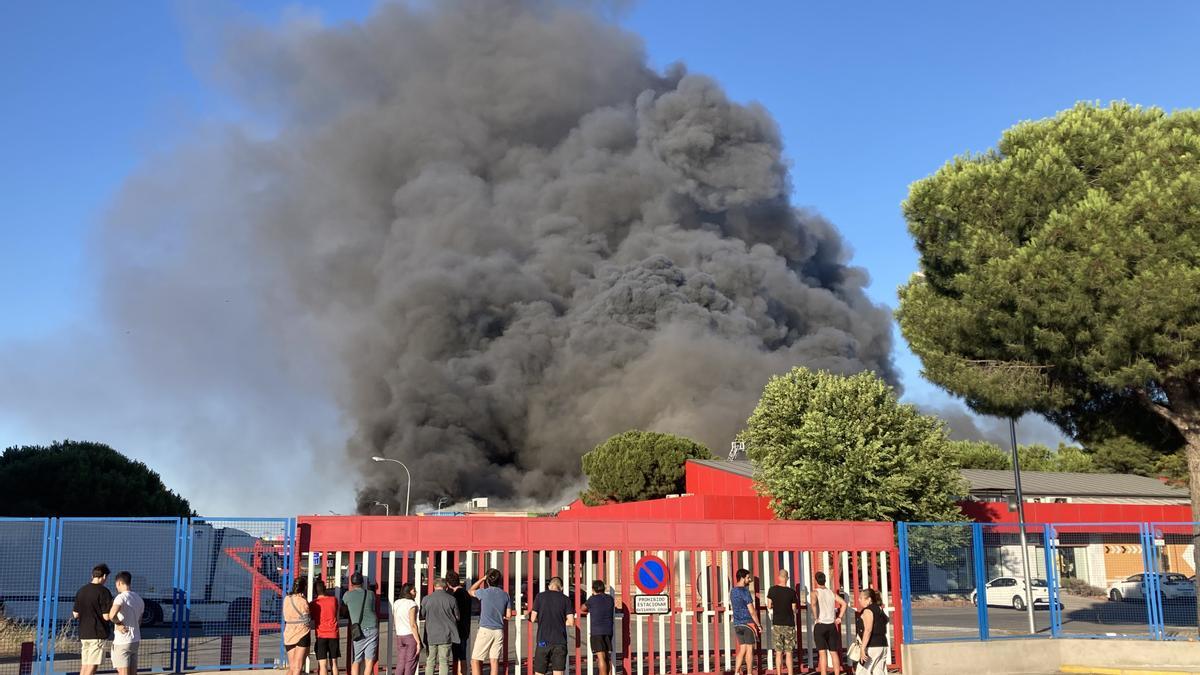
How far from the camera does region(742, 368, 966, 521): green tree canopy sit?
29.8m

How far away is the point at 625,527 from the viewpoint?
13.7 m

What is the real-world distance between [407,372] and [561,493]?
1603 cm

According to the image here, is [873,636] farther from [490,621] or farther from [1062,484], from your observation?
[1062,484]

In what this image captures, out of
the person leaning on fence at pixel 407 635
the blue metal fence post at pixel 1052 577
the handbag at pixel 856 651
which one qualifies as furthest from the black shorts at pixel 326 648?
the blue metal fence post at pixel 1052 577

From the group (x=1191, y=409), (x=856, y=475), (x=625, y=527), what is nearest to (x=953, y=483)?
(x=856, y=475)

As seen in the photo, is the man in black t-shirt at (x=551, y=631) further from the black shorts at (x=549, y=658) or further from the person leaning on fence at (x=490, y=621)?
the person leaning on fence at (x=490, y=621)

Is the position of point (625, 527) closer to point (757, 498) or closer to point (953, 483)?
point (953, 483)

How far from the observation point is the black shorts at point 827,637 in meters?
12.8

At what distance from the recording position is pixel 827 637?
505 inches

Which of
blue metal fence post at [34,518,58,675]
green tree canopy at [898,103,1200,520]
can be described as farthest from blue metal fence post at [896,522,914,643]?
blue metal fence post at [34,518,58,675]

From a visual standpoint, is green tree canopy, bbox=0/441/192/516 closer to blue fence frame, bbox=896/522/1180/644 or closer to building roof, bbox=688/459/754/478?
building roof, bbox=688/459/754/478

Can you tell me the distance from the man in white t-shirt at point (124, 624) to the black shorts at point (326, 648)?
2045mm

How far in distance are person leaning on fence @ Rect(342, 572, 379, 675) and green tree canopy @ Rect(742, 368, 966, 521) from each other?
20.1 meters

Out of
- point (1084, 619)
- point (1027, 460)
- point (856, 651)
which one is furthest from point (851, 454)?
point (1027, 460)
